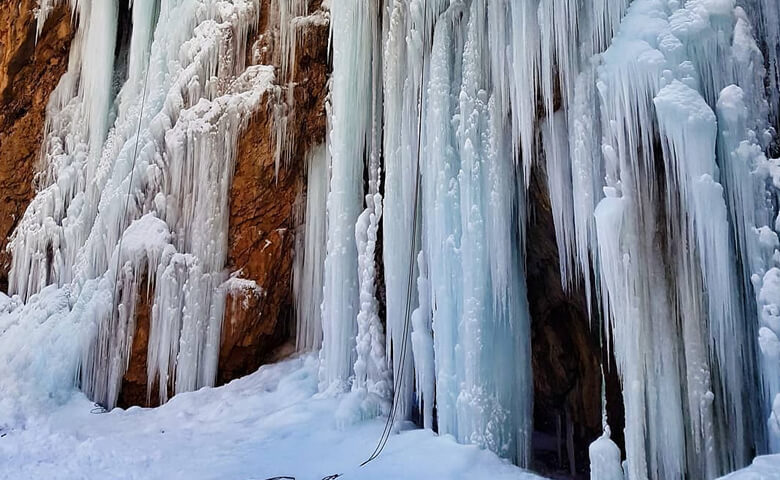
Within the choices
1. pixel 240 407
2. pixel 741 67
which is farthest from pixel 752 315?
pixel 240 407

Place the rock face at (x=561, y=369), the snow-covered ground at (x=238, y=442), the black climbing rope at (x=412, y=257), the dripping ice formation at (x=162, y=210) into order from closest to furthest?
→ the snow-covered ground at (x=238, y=442) → the black climbing rope at (x=412, y=257) → the rock face at (x=561, y=369) → the dripping ice formation at (x=162, y=210)

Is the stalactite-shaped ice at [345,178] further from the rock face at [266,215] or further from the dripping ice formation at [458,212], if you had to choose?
the rock face at [266,215]

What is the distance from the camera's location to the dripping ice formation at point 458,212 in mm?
3205

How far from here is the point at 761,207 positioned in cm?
309

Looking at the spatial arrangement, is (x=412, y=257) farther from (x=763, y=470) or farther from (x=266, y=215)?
(x=763, y=470)

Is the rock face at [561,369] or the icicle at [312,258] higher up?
the icicle at [312,258]

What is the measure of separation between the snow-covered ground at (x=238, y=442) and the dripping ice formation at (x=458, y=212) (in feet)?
1.00

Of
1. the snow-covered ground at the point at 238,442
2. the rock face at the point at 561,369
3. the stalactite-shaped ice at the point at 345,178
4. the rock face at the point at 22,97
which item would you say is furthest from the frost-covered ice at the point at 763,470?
the rock face at the point at 22,97

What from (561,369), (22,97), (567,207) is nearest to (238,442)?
(567,207)

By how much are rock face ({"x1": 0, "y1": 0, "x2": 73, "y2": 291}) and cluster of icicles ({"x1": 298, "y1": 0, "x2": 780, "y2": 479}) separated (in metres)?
5.37

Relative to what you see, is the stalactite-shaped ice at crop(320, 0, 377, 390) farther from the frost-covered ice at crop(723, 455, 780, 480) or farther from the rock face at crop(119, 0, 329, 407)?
the frost-covered ice at crop(723, 455, 780, 480)

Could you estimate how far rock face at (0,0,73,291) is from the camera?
895 cm

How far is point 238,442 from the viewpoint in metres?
4.91

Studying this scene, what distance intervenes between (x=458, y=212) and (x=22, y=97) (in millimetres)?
7921
